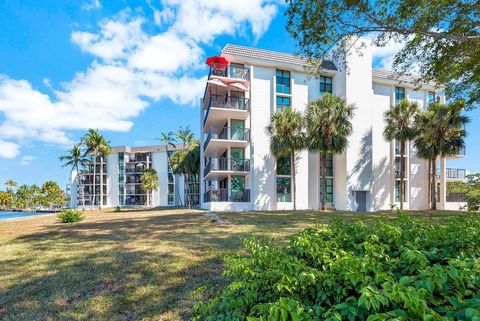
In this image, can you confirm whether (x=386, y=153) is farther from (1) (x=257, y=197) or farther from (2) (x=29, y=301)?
(2) (x=29, y=301)

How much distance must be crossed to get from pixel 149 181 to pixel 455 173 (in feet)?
171

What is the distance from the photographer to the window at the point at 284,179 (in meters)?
27.6

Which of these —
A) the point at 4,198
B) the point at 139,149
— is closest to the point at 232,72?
the point at 139,149

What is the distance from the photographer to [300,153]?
2816 cm

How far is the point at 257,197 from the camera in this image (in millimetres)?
26484

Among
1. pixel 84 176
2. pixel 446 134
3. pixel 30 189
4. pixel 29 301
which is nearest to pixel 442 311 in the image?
pixel 29 301

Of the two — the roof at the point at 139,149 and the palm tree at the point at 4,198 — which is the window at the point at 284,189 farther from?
the palm tree at the point at 4,198

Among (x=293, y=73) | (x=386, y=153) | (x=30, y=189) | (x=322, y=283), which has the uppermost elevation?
(x=293, y=73)

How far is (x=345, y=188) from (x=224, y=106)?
14.3 meters

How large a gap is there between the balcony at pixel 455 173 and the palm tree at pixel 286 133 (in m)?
21.6

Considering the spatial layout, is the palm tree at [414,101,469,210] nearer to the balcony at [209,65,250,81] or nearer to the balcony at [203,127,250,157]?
the balcony at [203,127,250,157]

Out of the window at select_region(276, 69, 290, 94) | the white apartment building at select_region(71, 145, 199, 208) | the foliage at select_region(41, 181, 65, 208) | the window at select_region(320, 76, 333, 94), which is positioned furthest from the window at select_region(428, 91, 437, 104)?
the foliage at select_region(41, 181, 65, 208)

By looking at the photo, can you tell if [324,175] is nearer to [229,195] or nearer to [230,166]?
[230,166]

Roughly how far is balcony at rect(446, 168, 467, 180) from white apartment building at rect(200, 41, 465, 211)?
2.88 metres
